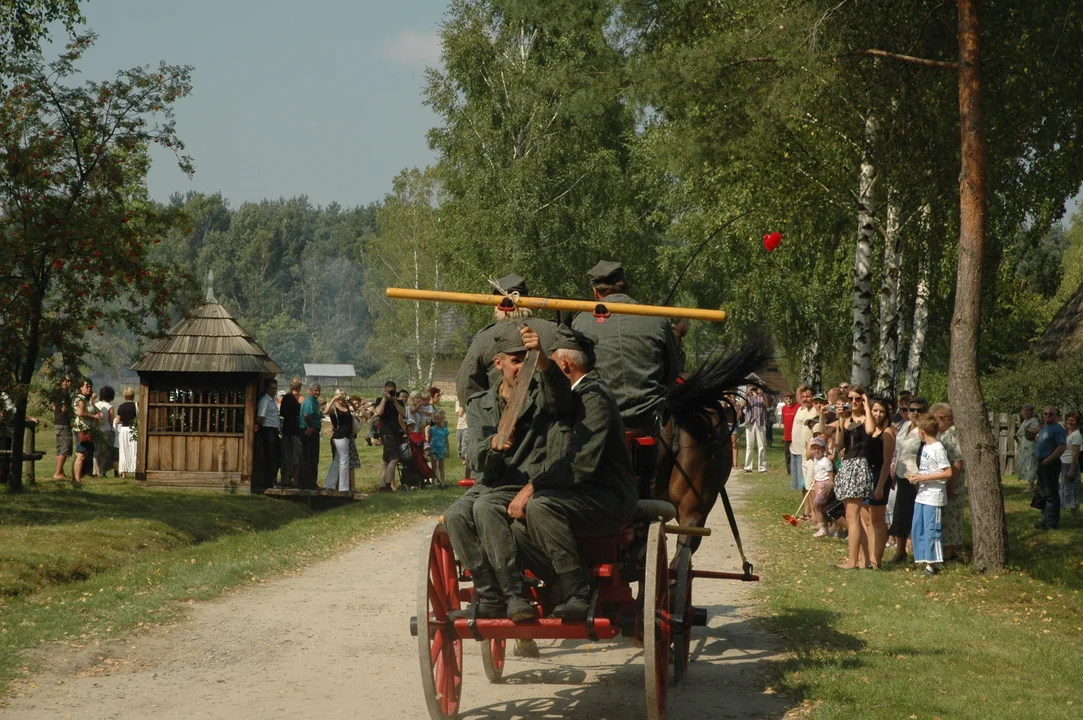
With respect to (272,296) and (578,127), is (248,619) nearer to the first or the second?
(578,127)

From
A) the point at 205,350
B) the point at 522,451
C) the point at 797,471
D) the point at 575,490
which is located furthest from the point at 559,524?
the point at 797,471

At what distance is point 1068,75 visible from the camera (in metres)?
14.6

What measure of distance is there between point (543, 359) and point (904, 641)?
4507mm

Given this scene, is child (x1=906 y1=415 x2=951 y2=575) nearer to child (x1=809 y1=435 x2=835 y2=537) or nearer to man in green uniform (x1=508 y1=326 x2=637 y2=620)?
child (x1=809 y1=435 x2=835 y2=537)

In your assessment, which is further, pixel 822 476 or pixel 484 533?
pixel 822 476

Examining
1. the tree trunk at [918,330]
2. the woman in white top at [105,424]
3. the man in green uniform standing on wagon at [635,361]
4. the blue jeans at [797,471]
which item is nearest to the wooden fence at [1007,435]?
the tree trunk at [918,330]

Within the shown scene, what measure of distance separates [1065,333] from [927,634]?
2160 centimetres

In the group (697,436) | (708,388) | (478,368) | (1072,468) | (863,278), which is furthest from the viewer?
(863,278)

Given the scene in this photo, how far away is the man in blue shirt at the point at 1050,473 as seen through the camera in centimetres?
A: 1703

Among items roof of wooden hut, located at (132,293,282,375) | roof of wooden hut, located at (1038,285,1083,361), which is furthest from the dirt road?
roof of wooden hut, located at (1038,285,1083,361)

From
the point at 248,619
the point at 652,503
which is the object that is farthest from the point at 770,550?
the point at 652,503

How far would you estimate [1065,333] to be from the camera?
95.7 ft

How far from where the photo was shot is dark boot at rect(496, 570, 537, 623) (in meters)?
6.45

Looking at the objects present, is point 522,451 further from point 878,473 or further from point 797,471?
point 797,471
